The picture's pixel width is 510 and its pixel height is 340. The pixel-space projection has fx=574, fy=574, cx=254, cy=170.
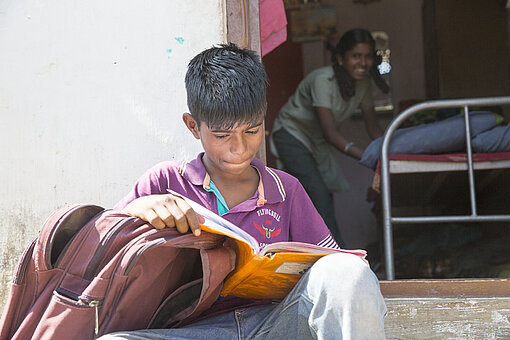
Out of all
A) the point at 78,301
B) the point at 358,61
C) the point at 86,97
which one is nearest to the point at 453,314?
the point at 78,301

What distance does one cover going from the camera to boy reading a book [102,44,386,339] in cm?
121

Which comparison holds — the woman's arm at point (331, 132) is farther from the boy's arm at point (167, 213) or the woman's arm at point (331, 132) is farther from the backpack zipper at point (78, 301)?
the backpack zipper at point (78, 301)

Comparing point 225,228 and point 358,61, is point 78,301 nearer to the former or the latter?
point 225,228

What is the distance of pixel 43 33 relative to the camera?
2211 millimetres

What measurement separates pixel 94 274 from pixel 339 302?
→ 0.53 m

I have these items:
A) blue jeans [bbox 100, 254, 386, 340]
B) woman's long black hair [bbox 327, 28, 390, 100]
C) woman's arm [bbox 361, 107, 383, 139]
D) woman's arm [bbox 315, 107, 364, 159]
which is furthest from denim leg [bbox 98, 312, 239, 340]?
woman's arm [bbox 361, 107, 383, 139]

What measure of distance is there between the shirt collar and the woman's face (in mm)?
2259

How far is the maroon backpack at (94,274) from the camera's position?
3.94ft

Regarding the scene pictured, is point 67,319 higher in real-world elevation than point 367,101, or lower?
lower

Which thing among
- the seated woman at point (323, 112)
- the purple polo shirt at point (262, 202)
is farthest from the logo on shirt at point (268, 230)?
the seated woman at point (323, 112)

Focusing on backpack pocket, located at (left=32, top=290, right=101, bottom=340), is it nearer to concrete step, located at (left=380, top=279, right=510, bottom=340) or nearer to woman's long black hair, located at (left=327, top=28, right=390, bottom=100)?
concrete step, located at (left=380, top=279, right=510, bottom=340)

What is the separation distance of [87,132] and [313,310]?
4.33 feet

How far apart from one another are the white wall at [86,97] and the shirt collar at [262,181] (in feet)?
1.53

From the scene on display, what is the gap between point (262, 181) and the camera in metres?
1.69
